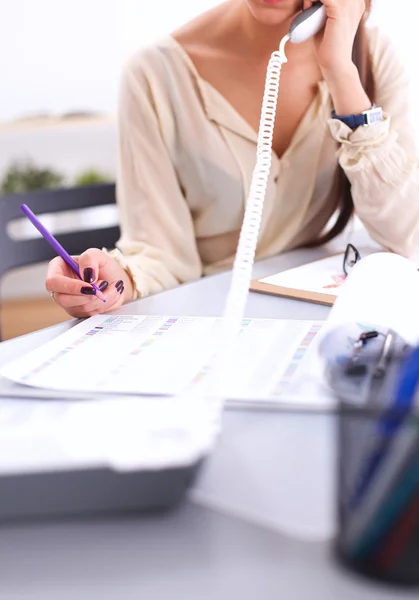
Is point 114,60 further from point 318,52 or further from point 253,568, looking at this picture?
point 253,568

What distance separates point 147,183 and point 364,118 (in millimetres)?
360

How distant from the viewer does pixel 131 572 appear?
37 cm

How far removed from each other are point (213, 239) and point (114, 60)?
6.09 ft

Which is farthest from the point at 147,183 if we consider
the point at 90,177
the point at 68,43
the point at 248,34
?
the point at 68,43

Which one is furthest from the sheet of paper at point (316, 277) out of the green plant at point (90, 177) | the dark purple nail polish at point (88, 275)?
the green plant at point (90, 177)

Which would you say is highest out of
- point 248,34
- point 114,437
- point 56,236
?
point 248,34

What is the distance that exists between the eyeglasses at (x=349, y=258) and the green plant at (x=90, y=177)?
192 centimetres

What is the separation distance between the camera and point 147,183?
1.17 metres

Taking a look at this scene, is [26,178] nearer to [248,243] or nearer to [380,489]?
[248,243]

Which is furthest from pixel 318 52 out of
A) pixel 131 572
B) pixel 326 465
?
pixel 131 572

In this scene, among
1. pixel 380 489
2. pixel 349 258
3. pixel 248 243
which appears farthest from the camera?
pixel 349 258

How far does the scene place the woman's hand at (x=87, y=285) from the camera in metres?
0.80

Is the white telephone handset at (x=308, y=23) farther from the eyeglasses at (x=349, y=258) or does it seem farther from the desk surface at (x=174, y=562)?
the desk surface at (x=174, y=562)

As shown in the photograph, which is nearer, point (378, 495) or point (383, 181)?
point (378, 495)
